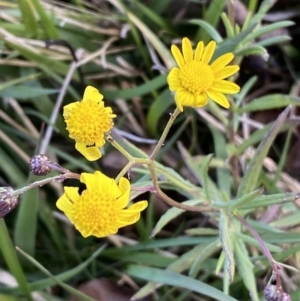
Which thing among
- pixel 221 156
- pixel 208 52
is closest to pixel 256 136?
pixel 221 156

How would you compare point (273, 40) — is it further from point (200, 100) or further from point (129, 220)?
point (129, 220)

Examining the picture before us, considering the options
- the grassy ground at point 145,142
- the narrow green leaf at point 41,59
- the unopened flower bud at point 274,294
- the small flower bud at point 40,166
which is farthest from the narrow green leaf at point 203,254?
the narrow green leaf at point 41,59

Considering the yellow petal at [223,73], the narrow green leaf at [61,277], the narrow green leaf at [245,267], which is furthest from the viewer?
the narrow green leaf at [61,277]

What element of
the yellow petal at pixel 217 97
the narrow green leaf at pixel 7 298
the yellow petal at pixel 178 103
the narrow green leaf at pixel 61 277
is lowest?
the narrow green leaf at pixel 7 298

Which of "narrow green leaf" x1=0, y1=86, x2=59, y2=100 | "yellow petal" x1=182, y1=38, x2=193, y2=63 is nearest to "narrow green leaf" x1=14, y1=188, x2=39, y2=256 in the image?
"narrow green leaf" x1=0, y1=86, x2=59, y2=100

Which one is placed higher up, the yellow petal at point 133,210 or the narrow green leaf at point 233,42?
the narrow green leaf at point 233,42

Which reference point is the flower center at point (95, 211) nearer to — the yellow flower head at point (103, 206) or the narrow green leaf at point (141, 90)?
the yellow flower head at point (103, 206)

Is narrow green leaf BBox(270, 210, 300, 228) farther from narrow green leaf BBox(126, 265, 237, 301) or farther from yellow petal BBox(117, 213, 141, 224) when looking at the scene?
yellow petal BBox(117, 213, 141, 224)
